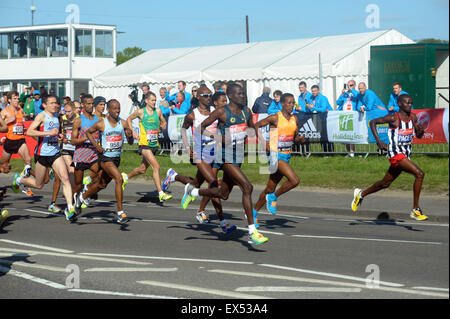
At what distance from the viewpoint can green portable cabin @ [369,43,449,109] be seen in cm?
2658

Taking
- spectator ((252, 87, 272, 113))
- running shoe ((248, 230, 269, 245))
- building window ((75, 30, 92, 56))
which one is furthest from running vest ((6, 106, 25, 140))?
building window ((75, 30, 92, 56))

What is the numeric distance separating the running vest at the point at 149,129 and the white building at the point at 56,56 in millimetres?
40641

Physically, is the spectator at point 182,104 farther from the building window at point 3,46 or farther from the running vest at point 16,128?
the building window at point 3,46

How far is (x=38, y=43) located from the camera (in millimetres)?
57562

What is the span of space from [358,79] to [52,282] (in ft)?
69.5

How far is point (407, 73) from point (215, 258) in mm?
19586

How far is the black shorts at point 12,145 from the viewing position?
1677 centimetres

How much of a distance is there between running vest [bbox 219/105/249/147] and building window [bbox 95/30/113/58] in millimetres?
47205

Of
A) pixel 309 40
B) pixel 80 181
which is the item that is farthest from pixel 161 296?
pixel 309 40

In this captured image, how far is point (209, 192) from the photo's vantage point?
10695 mm

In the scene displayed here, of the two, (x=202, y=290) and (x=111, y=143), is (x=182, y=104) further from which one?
(x=202, y=290)

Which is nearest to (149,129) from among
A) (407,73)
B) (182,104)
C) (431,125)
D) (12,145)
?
(12,145)

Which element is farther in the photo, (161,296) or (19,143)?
(19,143)
